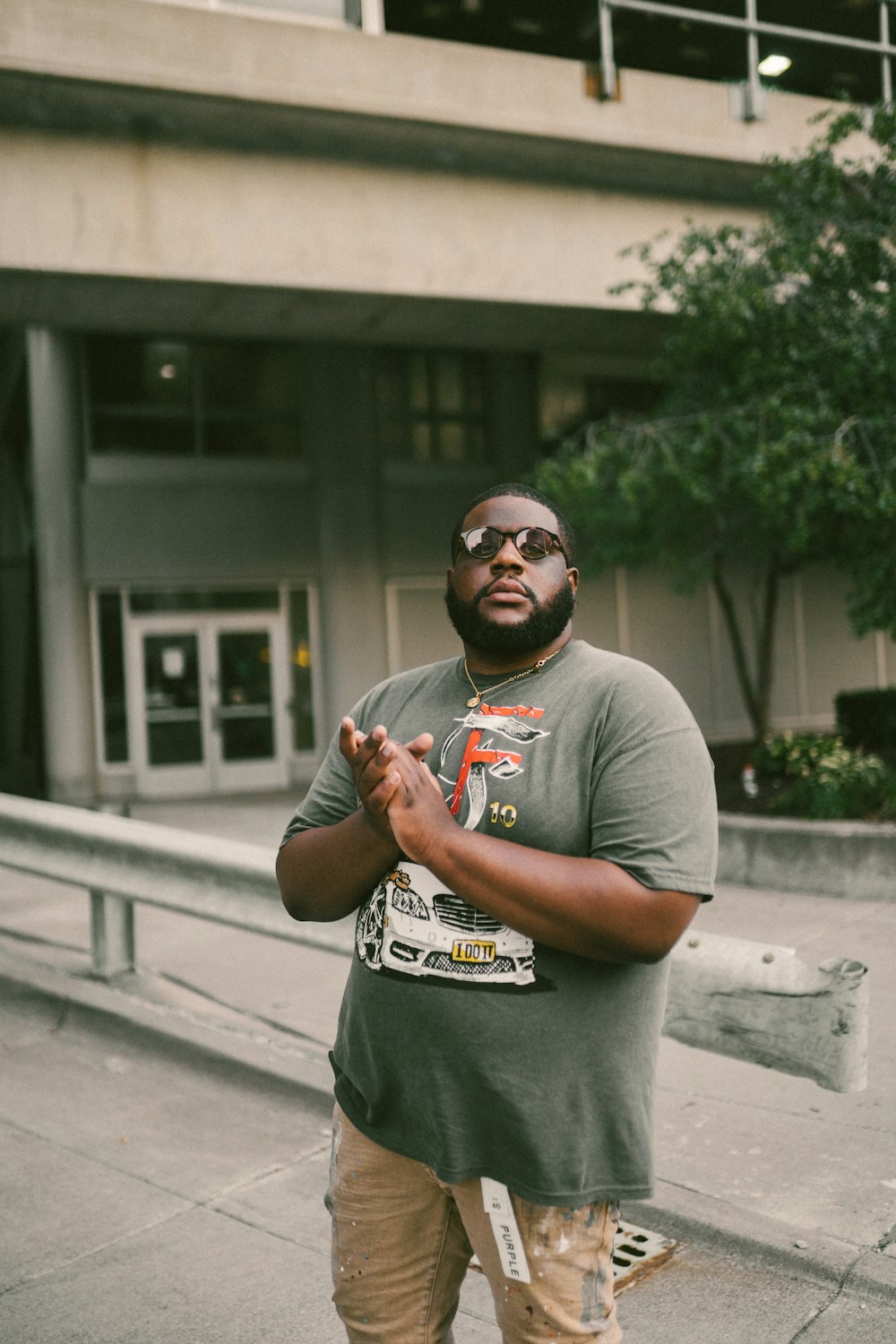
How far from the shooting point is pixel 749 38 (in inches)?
481

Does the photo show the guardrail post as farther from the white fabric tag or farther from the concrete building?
the concrete building

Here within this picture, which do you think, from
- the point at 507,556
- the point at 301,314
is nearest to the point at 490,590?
the point at 507,556

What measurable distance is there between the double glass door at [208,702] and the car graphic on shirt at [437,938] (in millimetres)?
14038

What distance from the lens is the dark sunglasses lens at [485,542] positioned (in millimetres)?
2156

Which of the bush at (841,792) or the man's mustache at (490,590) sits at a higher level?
the man's mustache at (490,590)

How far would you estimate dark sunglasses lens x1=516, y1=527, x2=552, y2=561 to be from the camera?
2.15m

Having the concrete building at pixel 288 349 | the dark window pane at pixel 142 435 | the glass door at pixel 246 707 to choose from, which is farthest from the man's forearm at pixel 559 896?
the dark window pane at pixel 142 435

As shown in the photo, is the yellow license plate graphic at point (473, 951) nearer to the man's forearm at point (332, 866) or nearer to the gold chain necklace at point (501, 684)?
the man's forearm at point (332, 866)

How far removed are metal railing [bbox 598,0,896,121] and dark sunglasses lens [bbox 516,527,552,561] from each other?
36.7 ft

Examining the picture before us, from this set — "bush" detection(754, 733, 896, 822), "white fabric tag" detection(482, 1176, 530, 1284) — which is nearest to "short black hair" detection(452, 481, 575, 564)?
"white fabric tag" detection(482, 1176, 530, 1284)

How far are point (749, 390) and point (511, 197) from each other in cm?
387

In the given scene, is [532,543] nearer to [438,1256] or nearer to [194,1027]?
[438,1256]

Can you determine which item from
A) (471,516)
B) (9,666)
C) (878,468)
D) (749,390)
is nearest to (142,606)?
(9,666)

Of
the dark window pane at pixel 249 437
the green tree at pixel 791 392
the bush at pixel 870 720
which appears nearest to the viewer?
the green tree at pixel 791 392
